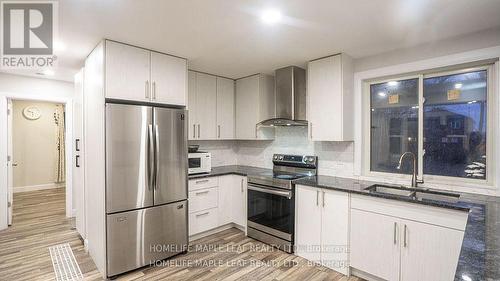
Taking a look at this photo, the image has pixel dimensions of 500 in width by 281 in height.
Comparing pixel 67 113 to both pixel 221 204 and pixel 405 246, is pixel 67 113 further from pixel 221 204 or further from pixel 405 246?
pixel 405 246

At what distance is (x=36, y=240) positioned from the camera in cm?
332

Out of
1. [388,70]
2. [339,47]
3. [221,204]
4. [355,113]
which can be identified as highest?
[339,47]

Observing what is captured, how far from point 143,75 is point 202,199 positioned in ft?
5.61

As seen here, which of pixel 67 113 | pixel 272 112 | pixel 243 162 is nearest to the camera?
pixel 272 112

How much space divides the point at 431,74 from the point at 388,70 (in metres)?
0.40

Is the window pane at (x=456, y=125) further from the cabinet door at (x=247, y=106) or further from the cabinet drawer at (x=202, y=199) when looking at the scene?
the cabinet drawer at (x=202, y=199)

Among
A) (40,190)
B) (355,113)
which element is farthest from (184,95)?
(40,190)

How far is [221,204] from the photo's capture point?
356 centimetres

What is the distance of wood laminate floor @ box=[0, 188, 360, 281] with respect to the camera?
98.4 inches

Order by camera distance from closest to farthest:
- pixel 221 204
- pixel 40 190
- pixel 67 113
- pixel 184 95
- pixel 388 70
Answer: pixel 388 70 → pixel 184 95 → pixel 221 204 → pixel 67 113 → pixel 40 190

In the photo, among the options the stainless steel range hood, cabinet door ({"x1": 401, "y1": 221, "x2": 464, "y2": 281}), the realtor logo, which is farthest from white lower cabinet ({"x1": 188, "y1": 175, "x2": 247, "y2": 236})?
the realtor logo

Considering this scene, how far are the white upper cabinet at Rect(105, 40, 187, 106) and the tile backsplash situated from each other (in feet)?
4.40

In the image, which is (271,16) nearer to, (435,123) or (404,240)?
(435,123)

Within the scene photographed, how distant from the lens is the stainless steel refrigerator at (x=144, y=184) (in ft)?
7.86
